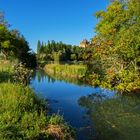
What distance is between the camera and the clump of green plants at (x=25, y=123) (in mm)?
10291

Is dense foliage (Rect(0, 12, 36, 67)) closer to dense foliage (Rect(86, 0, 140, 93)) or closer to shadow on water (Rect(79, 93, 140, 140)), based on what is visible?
dense foliage (Rect(86, 0, 140, 93))

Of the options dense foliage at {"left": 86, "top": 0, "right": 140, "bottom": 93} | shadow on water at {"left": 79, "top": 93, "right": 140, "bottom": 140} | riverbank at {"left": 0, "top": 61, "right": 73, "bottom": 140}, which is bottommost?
shadow on water at {"left": 79, "top": 93, "right": 140, "bottom": 140}

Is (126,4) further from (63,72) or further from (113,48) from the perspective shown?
(63,72)

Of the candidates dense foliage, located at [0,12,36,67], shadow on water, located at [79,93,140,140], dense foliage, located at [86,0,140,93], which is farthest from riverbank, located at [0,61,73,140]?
dense foliage, located at [0,12,36,67]

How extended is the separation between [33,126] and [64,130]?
1122mm

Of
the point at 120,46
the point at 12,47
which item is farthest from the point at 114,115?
the point at 12,47

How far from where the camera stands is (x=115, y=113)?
59.5ft

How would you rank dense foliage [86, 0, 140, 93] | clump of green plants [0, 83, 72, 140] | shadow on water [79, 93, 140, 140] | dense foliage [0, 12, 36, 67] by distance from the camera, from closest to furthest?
clump of green plants [0, 83, 72, 140] → shadow on water [79, 93, 140, 140] → dense foliage [86, 0, 140, 93] → dense foliage [0, 12, 36, 67]

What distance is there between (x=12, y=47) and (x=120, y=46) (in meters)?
45.4

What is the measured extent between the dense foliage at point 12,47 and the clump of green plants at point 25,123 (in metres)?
47.8

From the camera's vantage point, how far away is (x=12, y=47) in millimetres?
70375

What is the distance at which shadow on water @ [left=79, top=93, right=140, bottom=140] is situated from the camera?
1357cm

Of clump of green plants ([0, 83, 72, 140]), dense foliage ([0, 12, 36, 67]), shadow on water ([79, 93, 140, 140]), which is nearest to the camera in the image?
clump of green plants ([0, 83, 72, 140])

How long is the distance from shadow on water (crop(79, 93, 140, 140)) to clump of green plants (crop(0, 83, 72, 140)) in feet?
6.43
